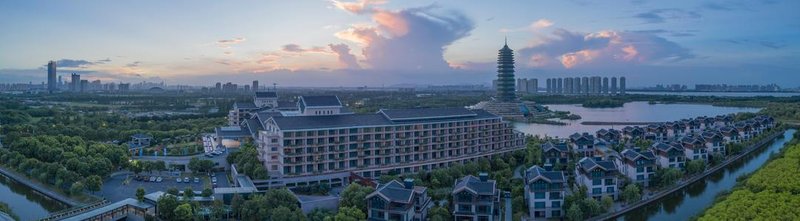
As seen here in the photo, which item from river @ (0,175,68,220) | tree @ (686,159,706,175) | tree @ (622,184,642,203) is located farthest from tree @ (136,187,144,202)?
tree @ (686,159,706,175)

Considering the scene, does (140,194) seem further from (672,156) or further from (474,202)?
(672,156)

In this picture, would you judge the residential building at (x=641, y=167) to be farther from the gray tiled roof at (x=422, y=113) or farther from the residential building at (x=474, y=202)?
the residential building at (x=474, y=202)

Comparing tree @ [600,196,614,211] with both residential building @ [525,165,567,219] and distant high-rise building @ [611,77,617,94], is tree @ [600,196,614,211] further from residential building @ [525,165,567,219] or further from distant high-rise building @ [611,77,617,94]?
distant high-rise building @ [611,77,617,94]

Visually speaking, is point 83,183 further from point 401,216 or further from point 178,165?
point 401,216

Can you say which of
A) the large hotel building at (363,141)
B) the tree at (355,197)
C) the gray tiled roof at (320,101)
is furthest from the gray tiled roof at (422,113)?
the tree at (355,197)

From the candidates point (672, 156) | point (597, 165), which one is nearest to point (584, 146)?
point (672, 156)
